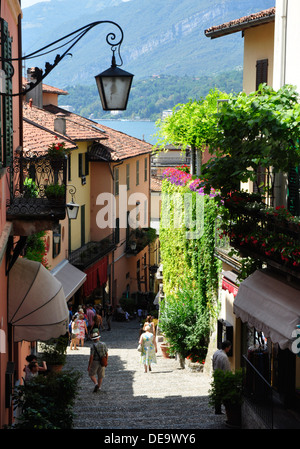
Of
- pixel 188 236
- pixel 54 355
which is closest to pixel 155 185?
pixel 188 236

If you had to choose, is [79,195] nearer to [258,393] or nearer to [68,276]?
[68,276]

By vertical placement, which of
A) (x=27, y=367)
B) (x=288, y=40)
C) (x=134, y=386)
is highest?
(x=288, y=40)

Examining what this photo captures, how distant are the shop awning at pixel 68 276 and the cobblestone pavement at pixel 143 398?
211 inches

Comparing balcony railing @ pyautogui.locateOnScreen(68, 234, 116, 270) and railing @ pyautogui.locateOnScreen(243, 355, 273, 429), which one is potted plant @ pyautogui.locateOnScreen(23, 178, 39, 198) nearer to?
railing @ pyautogui.locateOnScreen(243, 355, 273, 429)

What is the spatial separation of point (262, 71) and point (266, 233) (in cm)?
863

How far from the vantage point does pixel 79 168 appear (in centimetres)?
3409

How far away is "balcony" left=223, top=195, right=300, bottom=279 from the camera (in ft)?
30.7

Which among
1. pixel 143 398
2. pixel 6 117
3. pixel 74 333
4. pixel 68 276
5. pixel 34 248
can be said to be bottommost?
pixel 74 333

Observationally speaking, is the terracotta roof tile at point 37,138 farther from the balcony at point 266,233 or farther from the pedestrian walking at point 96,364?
the balcony at point 266,233

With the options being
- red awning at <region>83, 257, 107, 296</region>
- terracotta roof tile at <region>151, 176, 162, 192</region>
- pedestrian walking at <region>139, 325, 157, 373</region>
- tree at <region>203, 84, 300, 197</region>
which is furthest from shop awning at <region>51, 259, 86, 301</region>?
terracotta roof tile at <region>151, 176, 162, 192</region>

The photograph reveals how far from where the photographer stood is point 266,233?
10.4 metres
